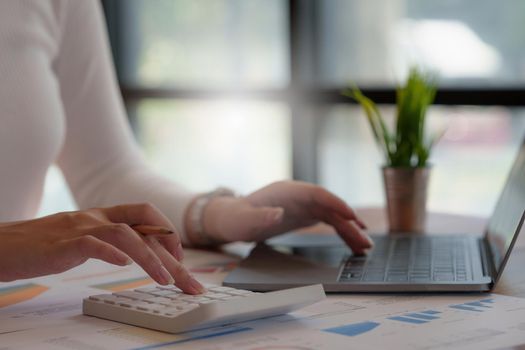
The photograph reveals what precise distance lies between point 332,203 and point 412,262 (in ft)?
0.57

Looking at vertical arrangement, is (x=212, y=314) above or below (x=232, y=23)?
below

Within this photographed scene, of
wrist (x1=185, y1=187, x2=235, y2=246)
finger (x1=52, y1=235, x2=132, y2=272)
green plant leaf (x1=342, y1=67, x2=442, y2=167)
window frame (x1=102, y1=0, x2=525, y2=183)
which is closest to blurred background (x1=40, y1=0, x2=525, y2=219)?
window frame (x1=102, y1=0, x2=525, y2=183)

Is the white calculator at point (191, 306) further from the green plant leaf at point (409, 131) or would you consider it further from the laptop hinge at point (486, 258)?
the green plant leaf at point (409, 131)

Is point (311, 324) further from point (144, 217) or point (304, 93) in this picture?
point (304, 93)

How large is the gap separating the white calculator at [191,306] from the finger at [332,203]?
1.27 feet

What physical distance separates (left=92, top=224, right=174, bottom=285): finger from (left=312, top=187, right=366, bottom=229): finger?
0.41 meters

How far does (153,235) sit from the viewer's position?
39.6 inches

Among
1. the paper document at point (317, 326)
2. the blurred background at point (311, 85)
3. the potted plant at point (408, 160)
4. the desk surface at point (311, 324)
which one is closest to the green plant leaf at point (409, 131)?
the potted plant at point (408, 160)

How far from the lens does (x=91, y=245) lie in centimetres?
93

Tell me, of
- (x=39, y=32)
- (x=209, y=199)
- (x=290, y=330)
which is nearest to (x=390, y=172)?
(x=209, y=199)

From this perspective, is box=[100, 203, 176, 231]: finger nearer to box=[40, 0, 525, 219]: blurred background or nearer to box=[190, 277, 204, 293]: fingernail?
box=[190, 277, 204, 293]: fingernail

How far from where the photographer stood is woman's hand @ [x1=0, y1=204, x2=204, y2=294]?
93 centimetres

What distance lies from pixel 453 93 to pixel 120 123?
1643 millimetres

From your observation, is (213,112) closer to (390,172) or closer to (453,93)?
(453,93)
